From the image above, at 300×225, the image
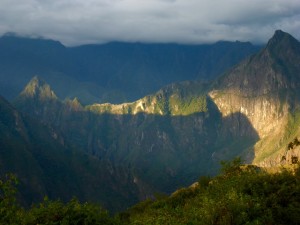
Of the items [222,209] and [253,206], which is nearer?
[222,209]

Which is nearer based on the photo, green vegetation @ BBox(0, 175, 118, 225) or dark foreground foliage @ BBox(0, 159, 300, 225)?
green vegetation @ BBox(0, 175, 118, 225)

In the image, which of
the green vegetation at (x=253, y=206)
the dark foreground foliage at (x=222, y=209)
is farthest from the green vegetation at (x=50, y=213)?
the green vegetation at (x=253, y=206)

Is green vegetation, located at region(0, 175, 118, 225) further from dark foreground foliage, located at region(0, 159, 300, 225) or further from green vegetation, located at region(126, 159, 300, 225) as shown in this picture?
green vegetation, located at region(126, 159, 300, 225)

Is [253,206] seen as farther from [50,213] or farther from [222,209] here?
[50,213]

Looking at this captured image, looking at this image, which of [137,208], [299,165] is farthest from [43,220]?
[137,208]

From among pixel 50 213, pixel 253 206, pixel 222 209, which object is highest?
pixel 50 213

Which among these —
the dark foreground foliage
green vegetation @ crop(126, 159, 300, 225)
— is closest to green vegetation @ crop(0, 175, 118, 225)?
the dark foreground foliage

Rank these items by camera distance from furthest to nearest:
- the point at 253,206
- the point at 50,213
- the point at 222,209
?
the point at 253,206
the point at 222,209
the point at 50,213

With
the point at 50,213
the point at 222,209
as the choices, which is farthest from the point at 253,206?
the point at 50,213

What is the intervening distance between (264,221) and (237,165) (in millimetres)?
65662

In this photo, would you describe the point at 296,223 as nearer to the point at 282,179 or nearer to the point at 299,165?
the point at 282,179

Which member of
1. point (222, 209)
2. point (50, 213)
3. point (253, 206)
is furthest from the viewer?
point (253, 206)

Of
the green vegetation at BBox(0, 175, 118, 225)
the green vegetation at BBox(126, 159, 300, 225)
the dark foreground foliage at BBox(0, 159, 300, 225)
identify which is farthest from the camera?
the green vegetation at BBox(126, 159, 300, 225)

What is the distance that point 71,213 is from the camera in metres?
41.1
